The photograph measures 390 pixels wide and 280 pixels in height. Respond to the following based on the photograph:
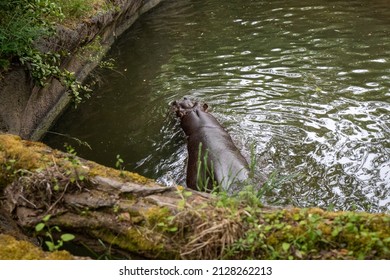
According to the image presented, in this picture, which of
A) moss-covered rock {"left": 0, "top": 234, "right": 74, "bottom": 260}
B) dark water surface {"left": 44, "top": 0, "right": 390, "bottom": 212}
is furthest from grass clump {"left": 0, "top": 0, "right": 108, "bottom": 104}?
moss-covered rock {"left": 0, "top": 234, "right": 74, "bottom": 260}

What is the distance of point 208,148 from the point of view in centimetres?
594

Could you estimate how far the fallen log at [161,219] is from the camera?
2.76m

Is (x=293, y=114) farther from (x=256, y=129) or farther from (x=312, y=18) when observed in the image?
(x=312, y=18)

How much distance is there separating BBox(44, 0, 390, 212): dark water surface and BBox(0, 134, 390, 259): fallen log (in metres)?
1.83

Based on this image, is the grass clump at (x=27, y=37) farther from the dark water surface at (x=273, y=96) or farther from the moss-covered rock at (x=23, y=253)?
the moss-covered rock at (x=23, y=253)

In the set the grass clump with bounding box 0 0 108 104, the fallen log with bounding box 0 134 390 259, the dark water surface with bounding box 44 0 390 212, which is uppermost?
the grass clump with bounding box 0 0 108 104

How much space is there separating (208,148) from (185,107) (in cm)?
190

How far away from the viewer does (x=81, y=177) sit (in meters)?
3.32

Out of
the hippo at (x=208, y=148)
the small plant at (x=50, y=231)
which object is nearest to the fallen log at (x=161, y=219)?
the small plant at (x=50, y=231)

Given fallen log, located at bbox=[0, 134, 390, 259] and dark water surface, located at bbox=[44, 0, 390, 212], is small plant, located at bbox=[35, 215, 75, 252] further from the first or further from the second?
dark water surface, located at bbox=[44, 0, 390, 212]

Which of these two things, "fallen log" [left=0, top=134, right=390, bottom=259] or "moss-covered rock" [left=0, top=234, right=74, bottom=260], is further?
"moss-covered rock" [left=0, top=234, right=74, bottom=260]

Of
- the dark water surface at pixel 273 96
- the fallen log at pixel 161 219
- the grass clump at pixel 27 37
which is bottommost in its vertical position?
the dark water surface at pixel 273 96

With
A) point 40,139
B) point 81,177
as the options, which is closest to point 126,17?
point 40,139

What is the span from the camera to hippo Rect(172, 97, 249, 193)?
5.15 meters
